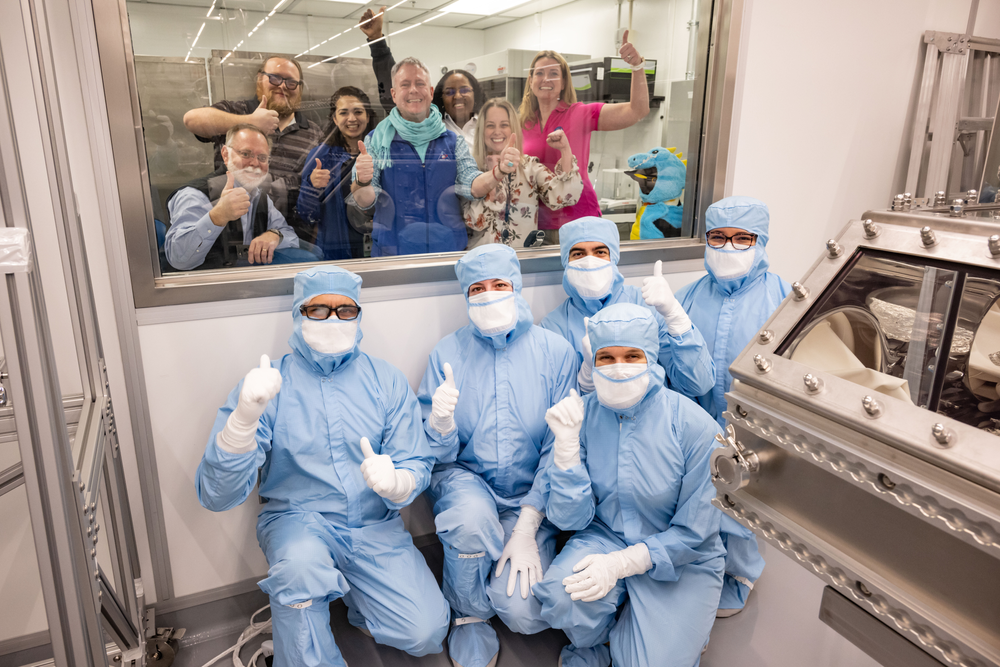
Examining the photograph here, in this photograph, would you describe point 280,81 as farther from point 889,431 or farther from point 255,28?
point 889,431

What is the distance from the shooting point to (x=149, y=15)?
6.54 ft

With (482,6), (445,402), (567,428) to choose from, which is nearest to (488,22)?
(482,6)

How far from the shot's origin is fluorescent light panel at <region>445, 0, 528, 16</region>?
246cm

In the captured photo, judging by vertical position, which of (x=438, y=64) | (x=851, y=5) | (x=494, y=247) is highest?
(x=851, y=5)

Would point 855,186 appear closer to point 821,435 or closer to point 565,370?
point 565,370

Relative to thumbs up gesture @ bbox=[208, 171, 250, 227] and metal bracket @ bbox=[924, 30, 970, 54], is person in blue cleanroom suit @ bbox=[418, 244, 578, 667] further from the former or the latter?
metal bracket @ bbox=[924, 30, 970, 54]

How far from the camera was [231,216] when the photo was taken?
2279 mm

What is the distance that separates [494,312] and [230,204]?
1028mm

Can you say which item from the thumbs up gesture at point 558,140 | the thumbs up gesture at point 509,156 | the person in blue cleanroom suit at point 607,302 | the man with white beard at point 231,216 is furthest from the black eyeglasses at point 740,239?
the man with white beard at point 231,216

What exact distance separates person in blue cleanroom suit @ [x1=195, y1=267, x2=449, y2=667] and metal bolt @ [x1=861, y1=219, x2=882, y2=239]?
4.92 ft

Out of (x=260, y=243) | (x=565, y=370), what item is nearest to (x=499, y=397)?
(x=565, y=370)

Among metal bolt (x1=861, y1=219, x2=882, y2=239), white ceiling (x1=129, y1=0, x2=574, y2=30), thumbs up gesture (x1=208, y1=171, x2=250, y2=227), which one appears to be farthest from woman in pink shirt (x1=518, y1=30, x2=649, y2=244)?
metal bolt (x1=861, y1=219, x2=882, y2=239)

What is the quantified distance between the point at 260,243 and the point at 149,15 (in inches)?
31.0

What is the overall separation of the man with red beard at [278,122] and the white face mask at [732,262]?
5.31 feet
